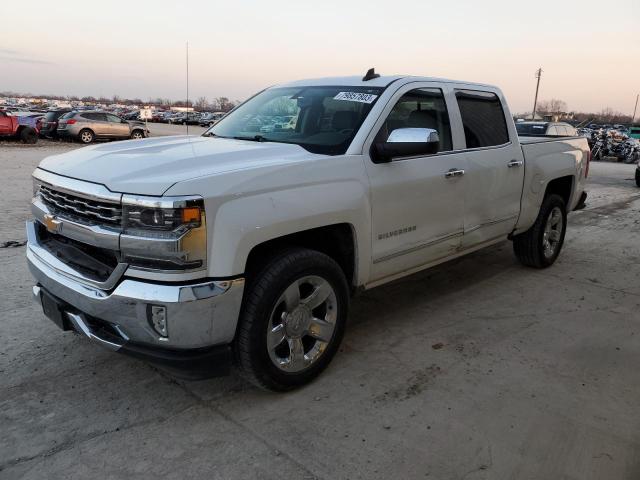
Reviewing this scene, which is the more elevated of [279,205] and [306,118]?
[306,118]

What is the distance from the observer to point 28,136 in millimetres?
22453

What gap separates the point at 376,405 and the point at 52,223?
214 cm

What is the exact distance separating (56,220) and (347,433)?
79.0 inches

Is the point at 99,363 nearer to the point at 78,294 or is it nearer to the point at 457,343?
the point at 78,294

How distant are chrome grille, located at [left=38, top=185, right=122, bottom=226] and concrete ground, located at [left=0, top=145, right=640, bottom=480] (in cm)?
107

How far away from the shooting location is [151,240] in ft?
8.29

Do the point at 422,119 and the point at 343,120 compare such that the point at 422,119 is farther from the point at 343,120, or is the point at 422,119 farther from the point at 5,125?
the point at 5,125

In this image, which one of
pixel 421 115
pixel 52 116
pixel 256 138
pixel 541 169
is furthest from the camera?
pixel 52 116

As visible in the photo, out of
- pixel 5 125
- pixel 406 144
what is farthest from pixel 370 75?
pixel 5 125

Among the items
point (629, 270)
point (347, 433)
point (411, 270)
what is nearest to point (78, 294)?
point (347, 433)

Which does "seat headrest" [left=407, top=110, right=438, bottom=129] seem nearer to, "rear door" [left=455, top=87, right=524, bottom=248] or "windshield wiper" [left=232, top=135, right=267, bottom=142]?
"rear door" [left=455, top=87, right=524, bottom=248]

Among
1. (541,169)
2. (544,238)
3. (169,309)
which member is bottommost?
(544,238)

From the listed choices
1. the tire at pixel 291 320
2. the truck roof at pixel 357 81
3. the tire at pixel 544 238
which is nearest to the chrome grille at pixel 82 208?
A: the tire at pixel 291 320

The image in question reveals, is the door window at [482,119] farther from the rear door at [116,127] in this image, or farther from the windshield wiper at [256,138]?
the rear door at [116,127]
